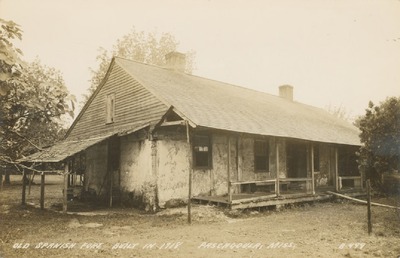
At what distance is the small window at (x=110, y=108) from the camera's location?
17.5 m

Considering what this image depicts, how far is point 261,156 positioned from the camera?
16.9 meters

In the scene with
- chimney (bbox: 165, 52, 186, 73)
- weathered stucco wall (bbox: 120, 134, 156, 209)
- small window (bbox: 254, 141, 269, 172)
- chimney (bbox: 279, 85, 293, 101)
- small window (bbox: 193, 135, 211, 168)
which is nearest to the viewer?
weathered stucco wall (bbox: 120, 134, 156, 209)

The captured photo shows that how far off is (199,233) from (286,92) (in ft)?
71.2

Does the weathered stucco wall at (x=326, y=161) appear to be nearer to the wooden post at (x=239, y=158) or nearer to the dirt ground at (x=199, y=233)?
the dirt ground at (x=199, y=233)

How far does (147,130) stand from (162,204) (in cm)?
292

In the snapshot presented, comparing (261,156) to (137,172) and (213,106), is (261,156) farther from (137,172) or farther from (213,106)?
(137,172)

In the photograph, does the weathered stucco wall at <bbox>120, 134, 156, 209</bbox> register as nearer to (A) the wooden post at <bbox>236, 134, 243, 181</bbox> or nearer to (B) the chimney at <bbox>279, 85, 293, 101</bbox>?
Result: (A) the wooden post at <bbox>236, 134, 243, 181</bbox>

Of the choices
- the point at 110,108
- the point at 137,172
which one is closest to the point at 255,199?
the point at 137,172

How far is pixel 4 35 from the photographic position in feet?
14.5

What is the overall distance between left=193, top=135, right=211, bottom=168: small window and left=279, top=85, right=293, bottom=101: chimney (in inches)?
629

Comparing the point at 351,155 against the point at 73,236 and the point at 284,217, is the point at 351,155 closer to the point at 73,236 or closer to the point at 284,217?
the point at 284,217

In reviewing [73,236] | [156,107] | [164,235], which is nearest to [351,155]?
[156,107]

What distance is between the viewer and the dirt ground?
7430 mm

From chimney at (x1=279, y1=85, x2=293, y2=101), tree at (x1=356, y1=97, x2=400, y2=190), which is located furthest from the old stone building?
chimney at (x1=279, y1=85, x2=293, y2=101)
